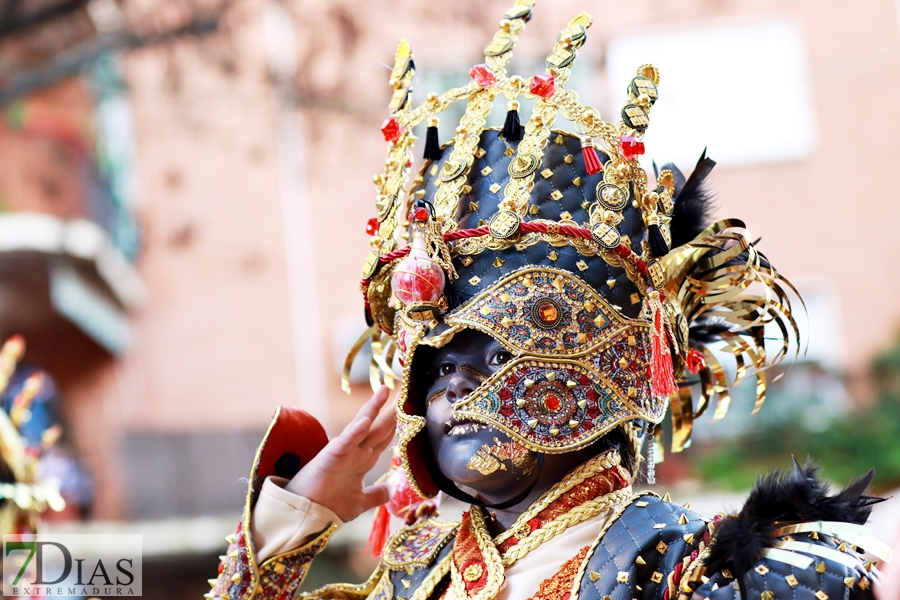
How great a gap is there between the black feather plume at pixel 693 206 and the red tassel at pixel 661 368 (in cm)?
33

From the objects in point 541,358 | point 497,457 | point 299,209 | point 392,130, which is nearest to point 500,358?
point 541,358

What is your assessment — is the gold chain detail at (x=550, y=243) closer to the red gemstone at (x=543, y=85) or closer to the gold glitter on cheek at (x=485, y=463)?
the red gemstone at (x=543, y=85)

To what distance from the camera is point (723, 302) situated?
3.02 m

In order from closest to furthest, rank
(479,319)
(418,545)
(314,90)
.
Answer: (479,319)
(418,545)
(314,90)

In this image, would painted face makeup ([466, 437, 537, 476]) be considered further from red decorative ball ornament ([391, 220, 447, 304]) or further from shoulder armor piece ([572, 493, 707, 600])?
red decorative ball ornament ([391, 220, 447, 304])

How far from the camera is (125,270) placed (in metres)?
12.9

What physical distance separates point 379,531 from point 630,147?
1275 millimetres

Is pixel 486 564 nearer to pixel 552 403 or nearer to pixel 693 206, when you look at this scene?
pixel 552 403

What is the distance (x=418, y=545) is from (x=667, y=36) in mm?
10533

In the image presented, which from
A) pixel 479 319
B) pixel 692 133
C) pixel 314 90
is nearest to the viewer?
pixel 479 319

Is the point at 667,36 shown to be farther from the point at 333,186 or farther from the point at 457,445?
the point at 457,445

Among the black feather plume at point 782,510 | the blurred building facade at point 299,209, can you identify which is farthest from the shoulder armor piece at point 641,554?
the blurred building facade at point 299,209

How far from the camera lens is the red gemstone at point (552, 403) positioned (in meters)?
2.63

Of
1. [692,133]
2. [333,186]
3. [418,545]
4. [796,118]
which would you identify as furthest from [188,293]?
[418,545]
